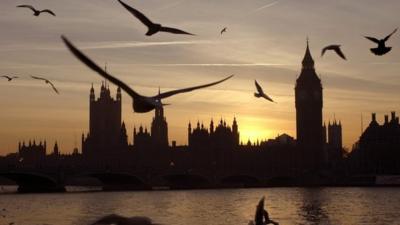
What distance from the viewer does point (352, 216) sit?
143ft

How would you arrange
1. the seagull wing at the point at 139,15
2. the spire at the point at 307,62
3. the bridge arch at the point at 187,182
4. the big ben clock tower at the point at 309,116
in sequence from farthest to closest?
the spire at the point at 307,62 < the big ben clock tower at the point at 309,116 < the bridge arch at the point at 187,182 < the seagull wing at the point at 139,15

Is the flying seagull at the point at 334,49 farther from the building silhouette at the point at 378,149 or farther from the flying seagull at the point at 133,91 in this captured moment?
the building silhouette at the point at 378,149

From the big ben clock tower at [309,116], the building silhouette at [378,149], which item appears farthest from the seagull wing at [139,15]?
the big ben clock tower at [309,116]

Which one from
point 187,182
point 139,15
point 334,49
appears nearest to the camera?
point 139,15

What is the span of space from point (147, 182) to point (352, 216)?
55.5 meters

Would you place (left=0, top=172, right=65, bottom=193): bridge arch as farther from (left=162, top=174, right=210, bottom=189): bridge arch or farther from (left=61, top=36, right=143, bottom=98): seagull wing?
(left=61, top=36, right=143, bottom=98): seagull wing

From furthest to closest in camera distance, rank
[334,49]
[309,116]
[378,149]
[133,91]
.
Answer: [309,116], [378,149], [334,49], [133,91]

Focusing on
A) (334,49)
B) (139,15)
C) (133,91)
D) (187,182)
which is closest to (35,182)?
(187,182)

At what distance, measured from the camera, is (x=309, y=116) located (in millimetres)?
167375

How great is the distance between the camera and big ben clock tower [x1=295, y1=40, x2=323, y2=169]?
156875 mm

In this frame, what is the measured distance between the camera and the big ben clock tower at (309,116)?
157 m

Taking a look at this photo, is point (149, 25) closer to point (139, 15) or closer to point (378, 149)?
point (139, 15)

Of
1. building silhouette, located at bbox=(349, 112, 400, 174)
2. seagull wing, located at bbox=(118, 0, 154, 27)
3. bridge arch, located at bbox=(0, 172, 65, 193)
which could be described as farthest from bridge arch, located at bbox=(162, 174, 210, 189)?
seagull wing, located at bbox=(118, 0, 154, 27)

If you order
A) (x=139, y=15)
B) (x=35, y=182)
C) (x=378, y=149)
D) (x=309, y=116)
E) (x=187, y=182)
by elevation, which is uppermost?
(x=309, y=116)
